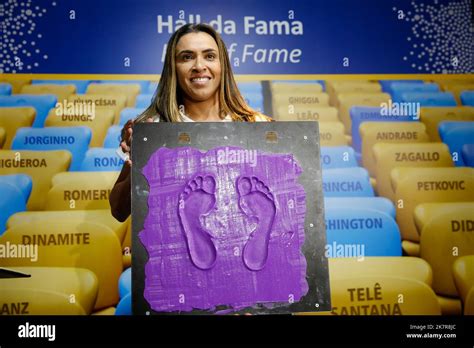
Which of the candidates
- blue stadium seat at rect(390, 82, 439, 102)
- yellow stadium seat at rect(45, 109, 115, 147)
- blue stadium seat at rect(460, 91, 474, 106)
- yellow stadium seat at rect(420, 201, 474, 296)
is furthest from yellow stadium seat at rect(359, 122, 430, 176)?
yellow stadium seat at rect(45, 109, 115, 147)

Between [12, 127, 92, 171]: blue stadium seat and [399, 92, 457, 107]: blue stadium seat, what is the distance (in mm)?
1382

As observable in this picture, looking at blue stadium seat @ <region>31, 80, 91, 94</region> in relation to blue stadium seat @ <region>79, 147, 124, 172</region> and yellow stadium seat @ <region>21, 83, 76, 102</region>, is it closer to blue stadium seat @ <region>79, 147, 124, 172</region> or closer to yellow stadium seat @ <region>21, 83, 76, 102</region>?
yellow stadium seat @ <region>21, 83, 76, 102</region>

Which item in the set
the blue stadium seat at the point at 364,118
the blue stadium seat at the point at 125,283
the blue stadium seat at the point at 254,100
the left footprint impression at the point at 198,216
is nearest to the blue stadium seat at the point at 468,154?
the blue stadium seat at the point at 364,118

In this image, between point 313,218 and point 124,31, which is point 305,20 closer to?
point 124,31

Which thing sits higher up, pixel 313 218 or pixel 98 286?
pixel 313 218

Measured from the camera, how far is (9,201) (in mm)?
2207

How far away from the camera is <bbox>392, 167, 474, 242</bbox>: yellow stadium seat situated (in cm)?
224

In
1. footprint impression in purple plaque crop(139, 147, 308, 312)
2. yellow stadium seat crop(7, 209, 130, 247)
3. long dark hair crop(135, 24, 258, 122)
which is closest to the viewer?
footprint impression in purple plaque crop(139, 147, 308, 312)

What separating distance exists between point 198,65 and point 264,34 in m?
0.59

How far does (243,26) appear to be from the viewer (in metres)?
2.38
